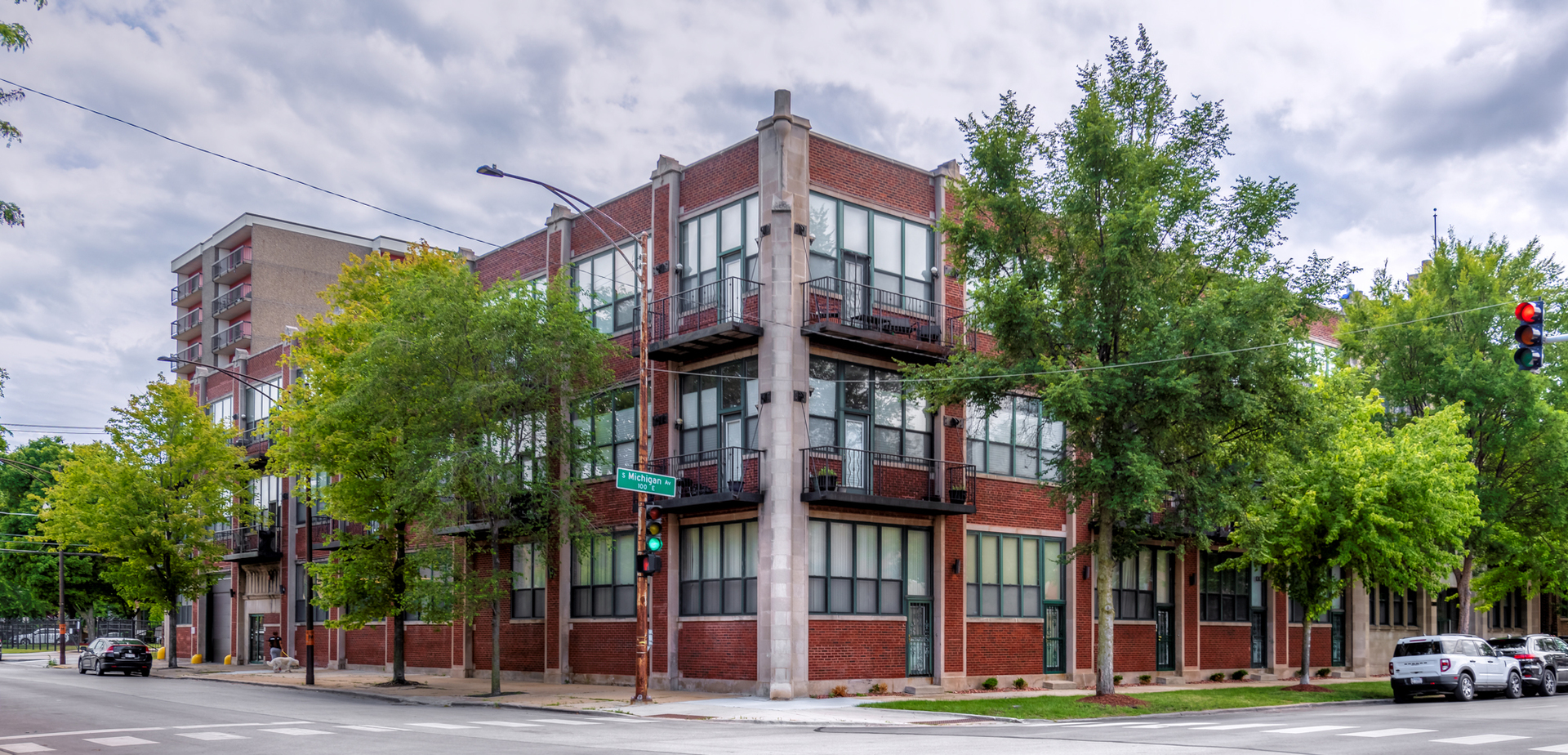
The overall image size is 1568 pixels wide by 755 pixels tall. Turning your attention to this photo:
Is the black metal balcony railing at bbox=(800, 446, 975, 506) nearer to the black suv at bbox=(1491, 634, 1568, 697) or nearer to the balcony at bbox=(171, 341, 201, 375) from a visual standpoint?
the black suv at bbox=(1491, 634, 1568, 697)

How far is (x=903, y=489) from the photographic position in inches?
1193

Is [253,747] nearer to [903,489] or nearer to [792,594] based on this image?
[792,594]

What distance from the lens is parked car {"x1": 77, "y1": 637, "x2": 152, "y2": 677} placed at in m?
44.0

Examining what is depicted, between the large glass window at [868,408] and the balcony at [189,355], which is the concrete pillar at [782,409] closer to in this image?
the large glass window at [868,408]

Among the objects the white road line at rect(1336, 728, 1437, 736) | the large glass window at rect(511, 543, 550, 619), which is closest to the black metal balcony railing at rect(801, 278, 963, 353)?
the large glass window at rect(511, 543, 550, 619)

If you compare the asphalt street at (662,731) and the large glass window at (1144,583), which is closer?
the asphalt street at (662,731)

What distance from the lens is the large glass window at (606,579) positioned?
32562mm

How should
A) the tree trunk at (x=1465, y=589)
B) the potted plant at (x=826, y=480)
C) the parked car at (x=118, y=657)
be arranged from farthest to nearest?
the parked car at (x=118, y=657), the tree trunk at (x=1465, y=589), the potted plant at (x=826, y=480)

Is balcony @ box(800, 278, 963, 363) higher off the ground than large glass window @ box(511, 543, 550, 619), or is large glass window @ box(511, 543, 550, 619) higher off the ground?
balcony @ box(800, 278, 963, 363)

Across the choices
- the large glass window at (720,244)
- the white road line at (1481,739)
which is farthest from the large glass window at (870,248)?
the white road line at (1481,739)

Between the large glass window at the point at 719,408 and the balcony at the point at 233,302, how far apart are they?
42.8 m

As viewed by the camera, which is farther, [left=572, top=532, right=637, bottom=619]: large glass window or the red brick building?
[left=572, top=532, right=637, bottom=619]: large glass window

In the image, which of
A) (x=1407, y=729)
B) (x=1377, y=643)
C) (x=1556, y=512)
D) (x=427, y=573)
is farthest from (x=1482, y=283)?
(x=427, y=573)

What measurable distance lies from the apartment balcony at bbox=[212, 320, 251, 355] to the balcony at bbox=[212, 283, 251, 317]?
0.76m
